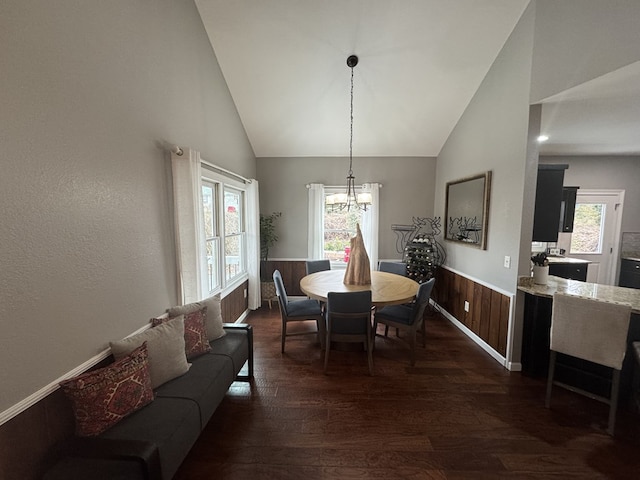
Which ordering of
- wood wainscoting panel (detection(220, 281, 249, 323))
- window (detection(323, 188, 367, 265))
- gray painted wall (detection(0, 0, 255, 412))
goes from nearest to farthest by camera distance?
1. gray painted wall (detection(0, 0, 255, 412))
2. wood wainscoting panel (detection(220, 281, 249, 323))
3. window (detection(323, 188, 367, 265))

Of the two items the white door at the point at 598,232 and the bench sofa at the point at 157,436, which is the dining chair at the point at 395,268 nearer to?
the bench sofa at the point at 157,436

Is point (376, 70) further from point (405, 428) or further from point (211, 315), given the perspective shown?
point (405, 428)

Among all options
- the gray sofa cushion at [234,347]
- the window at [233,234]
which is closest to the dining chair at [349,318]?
the gray sofa cushion at [234,347]

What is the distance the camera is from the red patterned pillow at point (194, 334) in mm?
2092

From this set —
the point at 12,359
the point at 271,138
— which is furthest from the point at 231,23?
the point at 12,359

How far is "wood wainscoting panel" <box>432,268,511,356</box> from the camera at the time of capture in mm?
2938

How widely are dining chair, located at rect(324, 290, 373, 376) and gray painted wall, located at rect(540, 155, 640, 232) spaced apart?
4103 millimetres

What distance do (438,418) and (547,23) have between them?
11.6ft

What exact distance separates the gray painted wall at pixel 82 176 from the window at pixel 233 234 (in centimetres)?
141

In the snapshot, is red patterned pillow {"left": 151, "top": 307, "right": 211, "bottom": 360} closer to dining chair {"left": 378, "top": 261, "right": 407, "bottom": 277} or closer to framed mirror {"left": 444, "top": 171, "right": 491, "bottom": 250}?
dining chair {"left": 378, "top": 261, "right": 407, "bottom": 277}

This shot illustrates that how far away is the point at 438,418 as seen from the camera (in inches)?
84.2

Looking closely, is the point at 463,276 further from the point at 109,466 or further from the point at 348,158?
the point at 109,466

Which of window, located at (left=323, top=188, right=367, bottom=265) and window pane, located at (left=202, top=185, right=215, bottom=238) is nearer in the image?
window pane, located at (left=202, top=185, right=215, bottom=238)

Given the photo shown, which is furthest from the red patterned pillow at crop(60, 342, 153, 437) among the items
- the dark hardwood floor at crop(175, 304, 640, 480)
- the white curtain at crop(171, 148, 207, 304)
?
the white curtain at crop(171, 148, 207, 304)
